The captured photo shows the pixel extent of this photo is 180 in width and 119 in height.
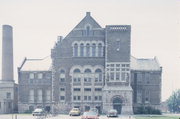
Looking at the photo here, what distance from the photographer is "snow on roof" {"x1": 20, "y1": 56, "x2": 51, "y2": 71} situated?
172 feet

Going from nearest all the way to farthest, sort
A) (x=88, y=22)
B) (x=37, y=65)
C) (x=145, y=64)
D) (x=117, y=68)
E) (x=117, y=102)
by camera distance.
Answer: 1. (x=117, y=102)
2. (x=117, y=68)
3. (x=88, y=22)
4. (x=145, y=64)
5. (x=37, y=65)

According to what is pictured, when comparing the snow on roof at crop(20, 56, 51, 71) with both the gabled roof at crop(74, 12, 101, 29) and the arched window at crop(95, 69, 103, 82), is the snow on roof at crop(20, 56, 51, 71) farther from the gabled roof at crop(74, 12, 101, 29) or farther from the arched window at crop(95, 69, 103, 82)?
the gabled roof at crop(74, 12, 101, 29)

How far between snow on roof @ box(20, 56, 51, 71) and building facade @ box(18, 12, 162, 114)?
763 millimetres

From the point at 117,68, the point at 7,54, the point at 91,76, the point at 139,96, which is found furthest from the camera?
the point at 7,54

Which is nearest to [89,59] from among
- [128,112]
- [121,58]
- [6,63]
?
[121,58]

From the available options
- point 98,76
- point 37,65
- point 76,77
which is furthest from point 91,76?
point 37,65

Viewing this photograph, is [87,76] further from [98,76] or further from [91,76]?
[98,76]

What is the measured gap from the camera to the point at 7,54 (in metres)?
54.1

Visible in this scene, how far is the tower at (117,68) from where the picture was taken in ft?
148

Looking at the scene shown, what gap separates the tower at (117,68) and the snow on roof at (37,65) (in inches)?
599

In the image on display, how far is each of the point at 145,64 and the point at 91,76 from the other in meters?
14.2

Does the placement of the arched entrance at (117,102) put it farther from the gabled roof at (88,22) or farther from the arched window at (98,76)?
the gabled roof at (88,22)

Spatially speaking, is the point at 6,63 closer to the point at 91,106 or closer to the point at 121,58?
the point at 91,106

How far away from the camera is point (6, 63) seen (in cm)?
5388
